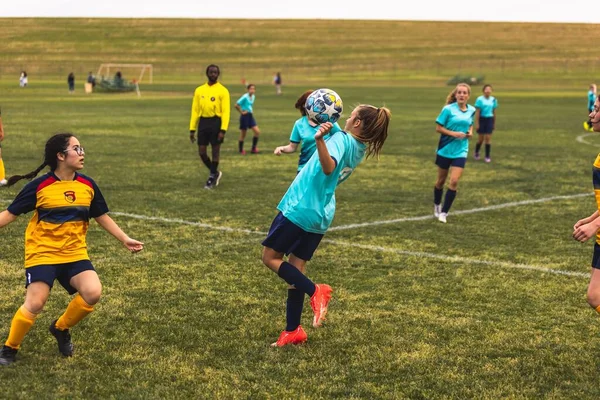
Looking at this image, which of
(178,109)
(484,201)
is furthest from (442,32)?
(484,201)

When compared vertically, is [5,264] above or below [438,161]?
below

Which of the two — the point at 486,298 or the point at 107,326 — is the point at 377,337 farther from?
the point at 107,326

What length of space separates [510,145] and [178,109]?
20854mm

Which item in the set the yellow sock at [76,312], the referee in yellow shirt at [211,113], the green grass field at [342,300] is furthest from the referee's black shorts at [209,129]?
the yellow sock at [76,312]

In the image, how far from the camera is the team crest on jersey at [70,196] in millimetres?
5551

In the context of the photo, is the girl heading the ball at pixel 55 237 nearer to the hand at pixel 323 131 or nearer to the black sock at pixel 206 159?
the hand at pixel 323 131

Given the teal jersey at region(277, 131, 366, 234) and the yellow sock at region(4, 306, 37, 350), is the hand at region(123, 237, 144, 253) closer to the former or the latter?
the yellow sock at region(4, 306, 37, 350)

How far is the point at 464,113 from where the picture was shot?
1211cm

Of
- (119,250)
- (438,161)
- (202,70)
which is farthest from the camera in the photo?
(202,70)

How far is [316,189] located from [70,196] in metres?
1.78

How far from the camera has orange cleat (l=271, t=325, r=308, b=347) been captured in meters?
6.17

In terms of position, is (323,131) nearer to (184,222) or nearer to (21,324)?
(21,324)

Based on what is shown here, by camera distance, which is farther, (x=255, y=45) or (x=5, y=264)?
(x=255, y=45)

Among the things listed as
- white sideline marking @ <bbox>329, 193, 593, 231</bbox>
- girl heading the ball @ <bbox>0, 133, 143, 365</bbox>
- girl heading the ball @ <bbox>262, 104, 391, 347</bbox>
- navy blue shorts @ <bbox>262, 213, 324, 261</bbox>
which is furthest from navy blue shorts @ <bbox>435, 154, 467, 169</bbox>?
girl heading the ball @ <bbox>0, 133, 143, 365</bbox>
